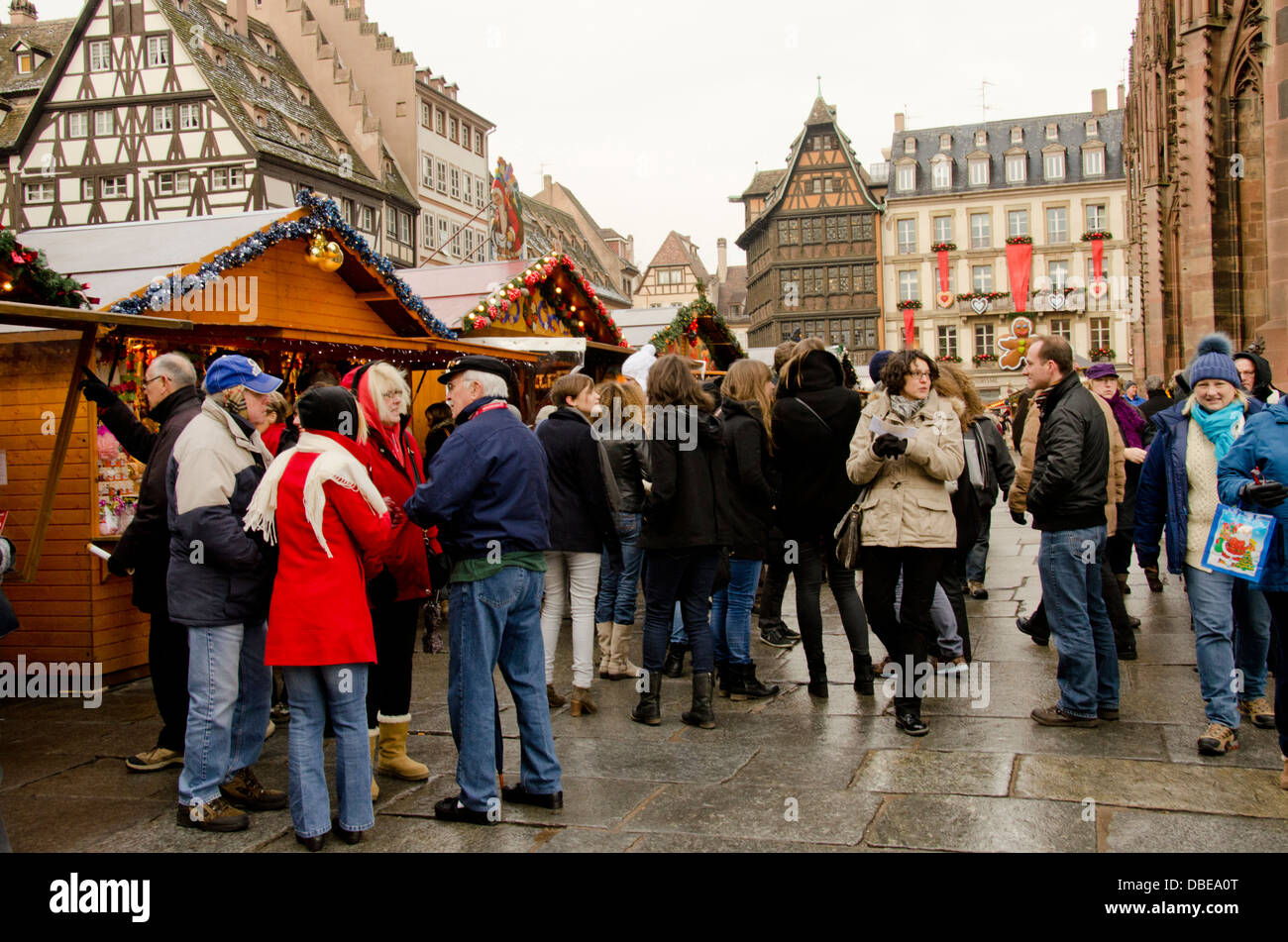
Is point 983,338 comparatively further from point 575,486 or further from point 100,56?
point 575,486

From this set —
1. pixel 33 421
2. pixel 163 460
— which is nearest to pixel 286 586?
pixel 163 460

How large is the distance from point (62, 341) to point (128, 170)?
2797 centimetres

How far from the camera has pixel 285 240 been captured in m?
9.20

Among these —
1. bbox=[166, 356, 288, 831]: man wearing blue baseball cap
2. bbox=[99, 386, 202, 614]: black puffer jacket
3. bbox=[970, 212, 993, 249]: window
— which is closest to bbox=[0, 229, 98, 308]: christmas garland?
bbox=[99, 386, 202, 614]: black puffer jacket

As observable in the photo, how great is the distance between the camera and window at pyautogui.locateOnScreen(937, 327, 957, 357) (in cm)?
6325

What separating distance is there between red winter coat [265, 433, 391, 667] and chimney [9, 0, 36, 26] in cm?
4021

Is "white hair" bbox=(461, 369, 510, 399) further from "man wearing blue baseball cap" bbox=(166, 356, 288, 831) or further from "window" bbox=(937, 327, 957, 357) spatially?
"window" bbox=(937, 327, 957, 357)

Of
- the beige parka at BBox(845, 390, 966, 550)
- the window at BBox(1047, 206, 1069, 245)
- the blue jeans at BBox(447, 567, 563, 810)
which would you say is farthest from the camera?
the window at BBox(1047, 206, 1069, 245)

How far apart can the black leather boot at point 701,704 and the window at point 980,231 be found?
206ft

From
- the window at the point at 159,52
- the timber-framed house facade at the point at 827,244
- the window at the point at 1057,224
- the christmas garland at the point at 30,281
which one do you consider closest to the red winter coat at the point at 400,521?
the christmas garland at the point at 30,281

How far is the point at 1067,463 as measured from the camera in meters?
5.54

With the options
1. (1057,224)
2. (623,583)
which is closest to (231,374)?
(623,583)

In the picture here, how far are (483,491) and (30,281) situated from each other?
11.9 ft
